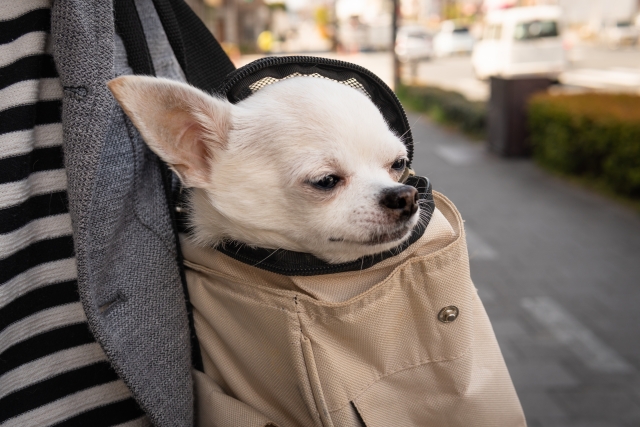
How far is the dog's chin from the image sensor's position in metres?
1.27

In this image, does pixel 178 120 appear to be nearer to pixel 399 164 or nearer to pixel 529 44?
pixel 399 164

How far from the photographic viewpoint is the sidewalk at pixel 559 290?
3094 millimetres

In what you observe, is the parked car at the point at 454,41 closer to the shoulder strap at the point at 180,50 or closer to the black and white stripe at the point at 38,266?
the shoulder strap at the point at 180,50

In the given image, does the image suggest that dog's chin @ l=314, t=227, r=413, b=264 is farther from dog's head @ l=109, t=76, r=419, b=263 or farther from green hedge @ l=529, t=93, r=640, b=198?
green hedge @ l=529, t=93, r=640, b=198

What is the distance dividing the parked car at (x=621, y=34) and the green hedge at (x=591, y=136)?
2381cm

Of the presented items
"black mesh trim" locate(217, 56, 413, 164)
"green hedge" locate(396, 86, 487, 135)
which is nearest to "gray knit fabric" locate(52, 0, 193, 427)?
"black mesh trim" locate(217, 56, 413, 164)

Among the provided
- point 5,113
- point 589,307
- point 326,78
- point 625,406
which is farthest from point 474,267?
point 5,113

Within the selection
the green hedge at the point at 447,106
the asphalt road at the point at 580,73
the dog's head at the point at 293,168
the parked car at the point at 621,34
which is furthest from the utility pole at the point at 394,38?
the parked car at the point at 621,34

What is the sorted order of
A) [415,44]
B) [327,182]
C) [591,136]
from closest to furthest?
[327,182] < [591,136] < [415,44]

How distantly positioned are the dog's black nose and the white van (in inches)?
546

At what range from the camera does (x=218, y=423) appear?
1219 mm

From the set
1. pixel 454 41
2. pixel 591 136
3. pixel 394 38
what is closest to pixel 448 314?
pixel 591 136

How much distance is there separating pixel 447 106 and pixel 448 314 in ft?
35.5

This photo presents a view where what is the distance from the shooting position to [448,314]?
45.2 inches
